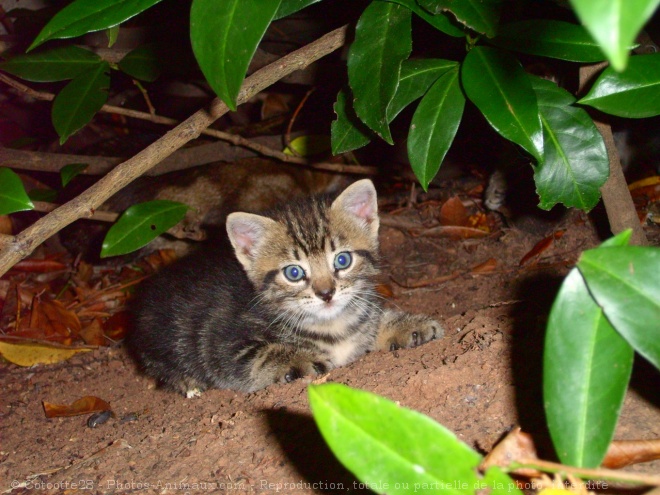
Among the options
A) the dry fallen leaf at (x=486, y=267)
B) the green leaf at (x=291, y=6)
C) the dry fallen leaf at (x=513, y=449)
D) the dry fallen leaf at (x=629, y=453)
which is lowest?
the dry fallen leaf at (x=486, y=267)

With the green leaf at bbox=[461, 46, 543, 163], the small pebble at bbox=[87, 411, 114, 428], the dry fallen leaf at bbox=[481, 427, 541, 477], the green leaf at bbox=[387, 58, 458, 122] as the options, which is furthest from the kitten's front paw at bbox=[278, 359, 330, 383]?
the green leaf at bbox=[461, 46, 543, 163]

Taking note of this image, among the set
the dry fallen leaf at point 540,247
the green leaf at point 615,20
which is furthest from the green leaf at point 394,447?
the dry fallen leaf at point 540,247

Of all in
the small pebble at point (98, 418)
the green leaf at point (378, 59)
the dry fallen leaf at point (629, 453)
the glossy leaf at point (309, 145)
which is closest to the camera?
the dry fallen leaf at point (629, 453)

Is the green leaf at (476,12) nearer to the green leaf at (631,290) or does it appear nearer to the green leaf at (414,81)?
the green leaf at (414,81)

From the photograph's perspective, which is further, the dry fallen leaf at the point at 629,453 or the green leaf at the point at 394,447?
the dry fallen leaf at the point at 629,453

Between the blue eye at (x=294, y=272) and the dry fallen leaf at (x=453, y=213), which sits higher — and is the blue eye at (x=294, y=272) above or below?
above

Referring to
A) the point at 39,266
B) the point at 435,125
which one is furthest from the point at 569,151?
the point at 39,266

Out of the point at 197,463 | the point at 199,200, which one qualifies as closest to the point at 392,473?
the point at 197,463
